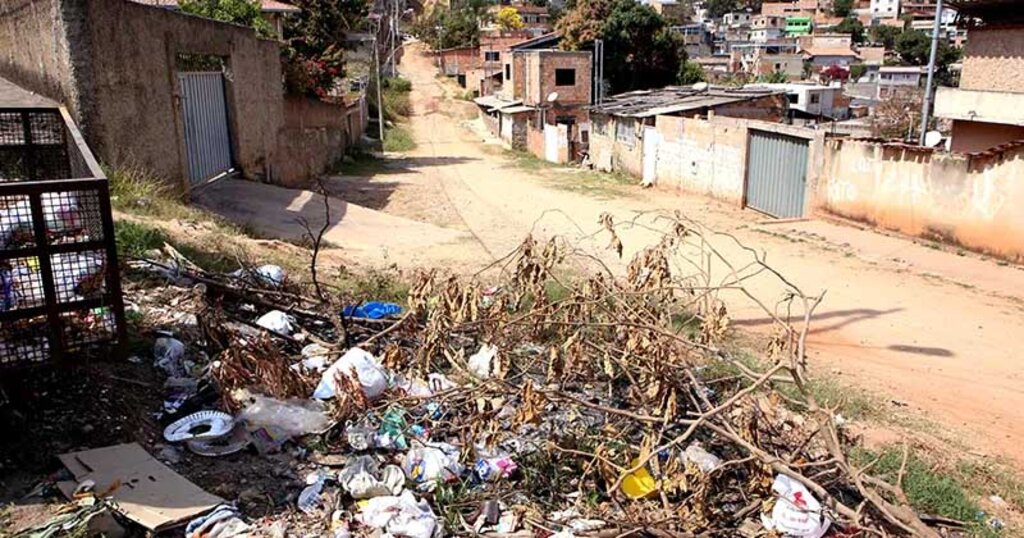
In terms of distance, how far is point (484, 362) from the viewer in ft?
17.3

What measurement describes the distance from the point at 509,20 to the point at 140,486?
71.3m

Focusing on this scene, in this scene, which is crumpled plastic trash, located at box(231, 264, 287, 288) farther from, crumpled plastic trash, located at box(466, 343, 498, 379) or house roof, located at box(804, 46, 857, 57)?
house roof, located at box(804, 46, 857, 57)

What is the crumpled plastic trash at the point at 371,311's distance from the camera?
5918mm

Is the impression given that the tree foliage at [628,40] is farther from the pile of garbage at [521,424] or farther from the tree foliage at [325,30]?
the pile of garbage at [521,424]

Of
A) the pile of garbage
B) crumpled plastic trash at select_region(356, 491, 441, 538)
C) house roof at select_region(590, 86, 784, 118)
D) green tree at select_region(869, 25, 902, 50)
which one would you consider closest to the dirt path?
the pile of garbage

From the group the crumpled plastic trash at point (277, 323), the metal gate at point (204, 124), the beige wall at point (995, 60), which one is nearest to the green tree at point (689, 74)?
the beige wall at point (995, 60)

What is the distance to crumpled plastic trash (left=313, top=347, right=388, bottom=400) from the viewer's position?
466 cm

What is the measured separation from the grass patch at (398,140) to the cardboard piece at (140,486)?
27469 millimetres

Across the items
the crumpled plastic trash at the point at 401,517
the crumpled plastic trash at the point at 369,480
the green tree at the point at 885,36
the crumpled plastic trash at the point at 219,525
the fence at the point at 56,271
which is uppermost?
the green tree at the point at 885,36

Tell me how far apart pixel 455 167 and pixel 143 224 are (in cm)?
1797

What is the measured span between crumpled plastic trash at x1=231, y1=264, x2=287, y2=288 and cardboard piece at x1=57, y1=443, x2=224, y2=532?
260cm

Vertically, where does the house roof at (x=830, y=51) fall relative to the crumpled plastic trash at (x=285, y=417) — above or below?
above

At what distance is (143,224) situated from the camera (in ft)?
24.1

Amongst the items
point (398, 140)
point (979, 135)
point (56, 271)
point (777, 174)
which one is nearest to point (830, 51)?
point (398, 140)
